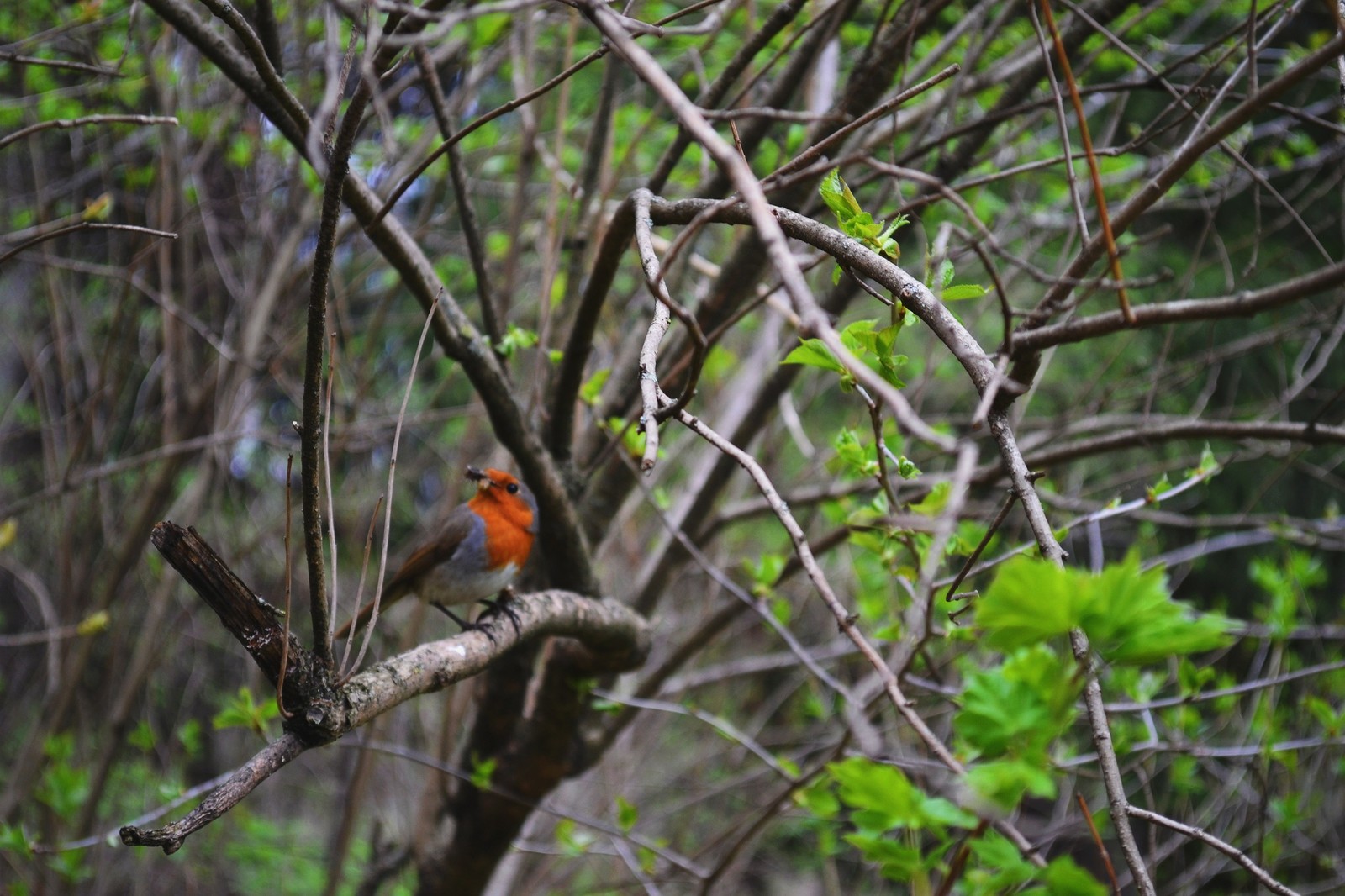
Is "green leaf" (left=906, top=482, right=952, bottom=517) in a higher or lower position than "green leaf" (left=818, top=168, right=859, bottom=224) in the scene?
Answer: lower

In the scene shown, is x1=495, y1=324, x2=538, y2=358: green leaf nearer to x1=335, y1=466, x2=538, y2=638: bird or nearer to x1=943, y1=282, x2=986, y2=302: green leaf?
x1=335, y1=466, x2=538, y2=638: bird

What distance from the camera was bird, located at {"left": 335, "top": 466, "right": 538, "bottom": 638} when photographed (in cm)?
334

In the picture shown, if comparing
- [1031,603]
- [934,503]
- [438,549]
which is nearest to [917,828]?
[1031,603]

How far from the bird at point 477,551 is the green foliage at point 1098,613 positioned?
97.7 inches

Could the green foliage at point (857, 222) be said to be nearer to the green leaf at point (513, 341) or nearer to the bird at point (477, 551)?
the green leaf at point (513, 341)

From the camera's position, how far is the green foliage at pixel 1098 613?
90 cm

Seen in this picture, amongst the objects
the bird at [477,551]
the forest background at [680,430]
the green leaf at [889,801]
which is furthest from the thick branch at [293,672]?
the bird at [477,551]

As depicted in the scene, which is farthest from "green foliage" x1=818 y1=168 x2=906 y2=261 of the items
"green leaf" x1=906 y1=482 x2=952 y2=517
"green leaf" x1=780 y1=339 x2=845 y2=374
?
"green leaf" x1=906 y1=482 x2=952 y2=517

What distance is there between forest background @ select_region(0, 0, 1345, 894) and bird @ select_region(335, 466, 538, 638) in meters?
0.25

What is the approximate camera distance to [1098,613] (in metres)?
0.91

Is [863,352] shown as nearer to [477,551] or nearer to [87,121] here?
[87,121]

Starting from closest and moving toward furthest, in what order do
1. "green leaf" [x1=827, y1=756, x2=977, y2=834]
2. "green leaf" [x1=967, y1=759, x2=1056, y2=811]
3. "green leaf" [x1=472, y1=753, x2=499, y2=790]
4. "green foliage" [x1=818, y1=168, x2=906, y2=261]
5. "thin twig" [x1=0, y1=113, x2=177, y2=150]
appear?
1. "green leaf" [x1=967, y1=759, x2=1056, y2=811]
2. "green leaf" [x1=827, y1=756, x2=977, y2=834]
3. "green foliage" [x1=818, y1=168, x2=906, y2=261]
4. "thin twig" [x1=0, y1=113, x2=177, y2=150]
5. "green leaf" [x1=472, y1=753, x2=499, y2=790]

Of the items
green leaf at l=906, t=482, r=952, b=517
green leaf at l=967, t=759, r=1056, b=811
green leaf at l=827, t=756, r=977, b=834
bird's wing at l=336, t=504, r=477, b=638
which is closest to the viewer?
green leaf at l=967, t=759, r=1056, b=811

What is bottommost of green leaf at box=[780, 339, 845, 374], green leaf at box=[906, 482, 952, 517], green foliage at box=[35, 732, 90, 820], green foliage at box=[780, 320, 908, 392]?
green foliage at box=[35, 732, 90, 820]
